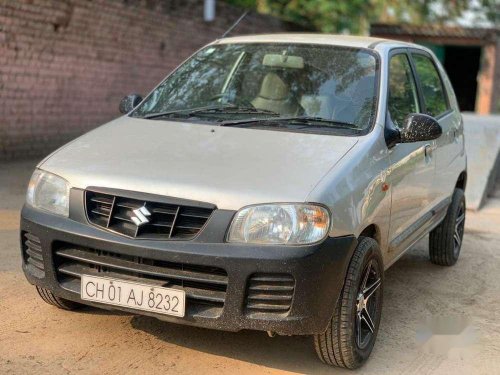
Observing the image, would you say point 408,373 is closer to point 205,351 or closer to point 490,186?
point 205,351

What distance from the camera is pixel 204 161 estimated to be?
3.59 m

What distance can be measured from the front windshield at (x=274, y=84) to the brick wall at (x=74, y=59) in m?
4.32

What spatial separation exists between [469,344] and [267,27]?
11456 millimetres

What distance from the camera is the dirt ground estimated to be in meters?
3.59

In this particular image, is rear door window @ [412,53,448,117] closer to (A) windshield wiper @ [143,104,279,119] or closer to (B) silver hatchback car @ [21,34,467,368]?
(B) silver hatchback car @ [21,34,467,368]

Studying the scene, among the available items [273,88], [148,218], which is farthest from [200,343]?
[273,88]

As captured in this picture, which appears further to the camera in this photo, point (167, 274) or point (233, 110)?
point (233, 110)

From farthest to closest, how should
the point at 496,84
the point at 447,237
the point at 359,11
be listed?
1. the point at 496,84
2. the point at 359,11
3. the point at 447,237

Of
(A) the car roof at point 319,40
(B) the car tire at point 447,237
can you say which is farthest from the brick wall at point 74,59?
(B) the car tire at point 447,237

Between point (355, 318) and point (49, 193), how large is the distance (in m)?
1.68

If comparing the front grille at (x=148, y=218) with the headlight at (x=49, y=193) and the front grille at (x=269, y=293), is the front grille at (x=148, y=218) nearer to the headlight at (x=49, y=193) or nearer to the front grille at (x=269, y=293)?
the headlight at (x=49, y=193)

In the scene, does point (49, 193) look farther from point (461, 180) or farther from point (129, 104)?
point (461, 180)

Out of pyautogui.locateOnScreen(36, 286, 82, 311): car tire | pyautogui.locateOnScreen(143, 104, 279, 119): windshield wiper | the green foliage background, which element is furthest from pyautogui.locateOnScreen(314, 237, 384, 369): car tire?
the green foliage background

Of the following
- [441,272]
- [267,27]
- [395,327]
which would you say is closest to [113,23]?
[267,27]
